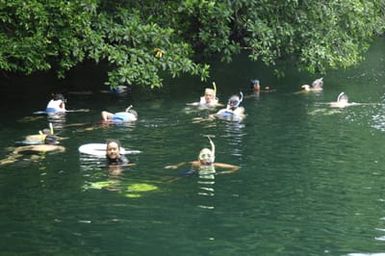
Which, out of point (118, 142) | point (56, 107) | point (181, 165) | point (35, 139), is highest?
point (56, 107)

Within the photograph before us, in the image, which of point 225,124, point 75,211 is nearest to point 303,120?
point 225,124

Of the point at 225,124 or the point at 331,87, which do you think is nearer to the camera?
the point at 225,124

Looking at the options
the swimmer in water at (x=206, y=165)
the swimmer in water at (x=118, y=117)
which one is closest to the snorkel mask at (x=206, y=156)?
the swimmer in water at (x=206, y=165)

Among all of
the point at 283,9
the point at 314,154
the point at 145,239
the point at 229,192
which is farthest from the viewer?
the point at 283,9

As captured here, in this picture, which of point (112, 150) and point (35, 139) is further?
point (35, 139)

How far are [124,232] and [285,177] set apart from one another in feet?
14.2

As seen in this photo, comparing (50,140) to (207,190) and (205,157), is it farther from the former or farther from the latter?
(207,190)

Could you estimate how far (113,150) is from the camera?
13781 mm

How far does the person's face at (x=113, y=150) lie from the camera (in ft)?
45.0

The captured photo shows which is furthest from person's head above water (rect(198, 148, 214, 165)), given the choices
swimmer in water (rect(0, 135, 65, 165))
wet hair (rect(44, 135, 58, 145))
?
wet hair (rect(44, 135, 58, 145))

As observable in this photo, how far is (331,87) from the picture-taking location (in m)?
28.6

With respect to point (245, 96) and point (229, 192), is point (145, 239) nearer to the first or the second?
point (229, 192)

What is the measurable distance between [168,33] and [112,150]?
6.07m

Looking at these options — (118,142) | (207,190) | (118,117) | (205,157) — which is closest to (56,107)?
(118,117)
